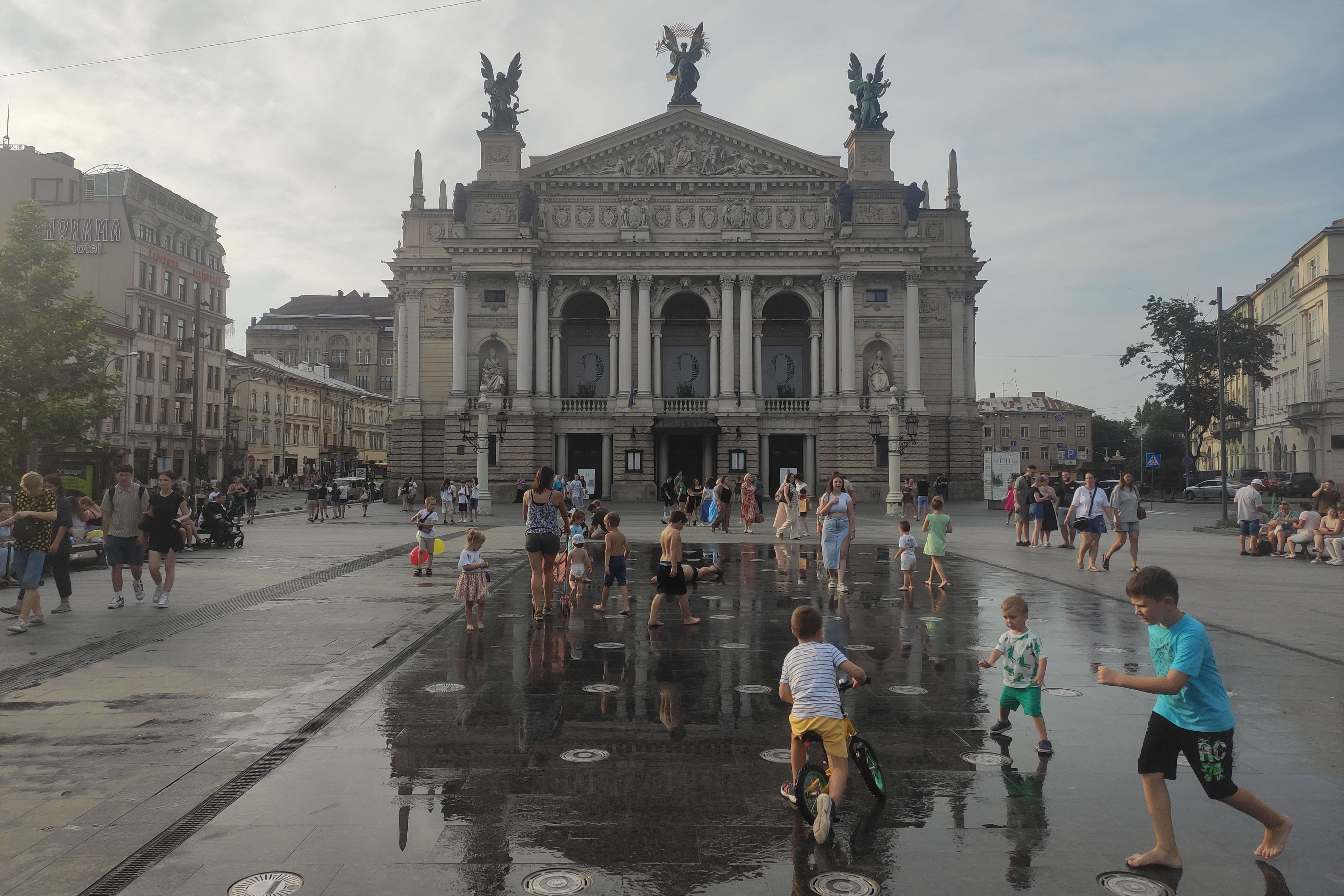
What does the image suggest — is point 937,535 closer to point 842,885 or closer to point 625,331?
point 842,885

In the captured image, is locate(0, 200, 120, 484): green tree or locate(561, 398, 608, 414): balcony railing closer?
locate(0, 200, 120, 484): green tree

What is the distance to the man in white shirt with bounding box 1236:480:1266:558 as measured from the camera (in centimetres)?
2067

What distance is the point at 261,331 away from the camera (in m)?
115

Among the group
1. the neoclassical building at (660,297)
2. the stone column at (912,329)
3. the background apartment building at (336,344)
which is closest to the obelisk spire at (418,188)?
the neoclassical building at (660,297)

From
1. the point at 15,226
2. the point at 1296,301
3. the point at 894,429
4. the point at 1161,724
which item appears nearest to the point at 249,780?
the point at 1161,724

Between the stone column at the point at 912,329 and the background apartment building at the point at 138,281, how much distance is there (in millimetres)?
43067

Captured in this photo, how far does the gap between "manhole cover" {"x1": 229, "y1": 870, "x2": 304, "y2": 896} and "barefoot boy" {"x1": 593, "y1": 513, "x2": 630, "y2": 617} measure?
801 cm

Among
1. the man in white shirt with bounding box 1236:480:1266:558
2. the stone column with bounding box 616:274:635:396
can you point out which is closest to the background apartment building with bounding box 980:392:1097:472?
the stone column with bounding box 616:274:635:396

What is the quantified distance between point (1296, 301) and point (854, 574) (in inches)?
2801

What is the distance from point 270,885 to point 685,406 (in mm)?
47811

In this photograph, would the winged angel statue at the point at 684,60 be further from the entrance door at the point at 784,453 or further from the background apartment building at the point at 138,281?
the background apartment building at the point at 138,281

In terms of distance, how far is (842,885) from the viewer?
14.1 feet

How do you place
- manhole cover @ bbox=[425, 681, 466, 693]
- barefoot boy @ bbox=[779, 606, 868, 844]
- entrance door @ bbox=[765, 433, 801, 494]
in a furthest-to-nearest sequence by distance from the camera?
1. entrance door @ bbox=[765, 433, 801, 494]
2. manhole cover @ bbox=[425, 681, 466, 693]
3. barefoot boy @ bbox=[779, 606, 868, 844]

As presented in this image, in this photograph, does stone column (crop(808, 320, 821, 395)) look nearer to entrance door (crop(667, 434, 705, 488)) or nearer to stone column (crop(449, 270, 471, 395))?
entrance door (crop(667, 434, 705, 488))
